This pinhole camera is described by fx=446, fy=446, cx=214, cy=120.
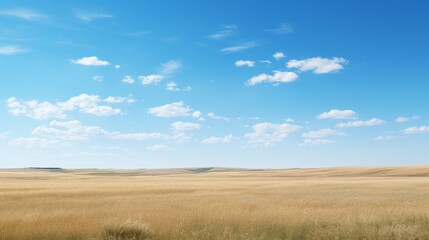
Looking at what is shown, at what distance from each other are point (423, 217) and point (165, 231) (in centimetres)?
1053

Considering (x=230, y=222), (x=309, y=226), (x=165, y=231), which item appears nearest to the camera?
(x=165, y=231)

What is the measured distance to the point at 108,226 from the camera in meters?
15.1

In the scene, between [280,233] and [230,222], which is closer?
[280,233]

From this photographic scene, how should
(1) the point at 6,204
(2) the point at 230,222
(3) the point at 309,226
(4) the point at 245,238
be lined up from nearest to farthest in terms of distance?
1. (4) the point at 245,238
2. (3) the point at 309,226
3. (2) the point at 230,222
4. (1) the point at 6,204

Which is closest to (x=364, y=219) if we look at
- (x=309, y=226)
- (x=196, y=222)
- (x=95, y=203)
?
(x=309, y=226)

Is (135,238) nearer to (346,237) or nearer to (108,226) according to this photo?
(108,226)

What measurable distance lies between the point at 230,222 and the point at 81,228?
554 centimetres

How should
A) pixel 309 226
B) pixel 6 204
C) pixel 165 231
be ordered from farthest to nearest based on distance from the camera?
pixel 6 204
pixel 309 226
pixel 165 231

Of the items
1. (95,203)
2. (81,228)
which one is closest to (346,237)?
(81,228)

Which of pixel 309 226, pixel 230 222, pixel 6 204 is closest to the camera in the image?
pixel 309 226

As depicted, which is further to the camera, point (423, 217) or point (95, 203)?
point (95, 203)

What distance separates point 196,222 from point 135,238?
4.18m

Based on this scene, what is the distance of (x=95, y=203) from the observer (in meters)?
28.0

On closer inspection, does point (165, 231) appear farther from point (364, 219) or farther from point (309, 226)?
point (364, 219)
